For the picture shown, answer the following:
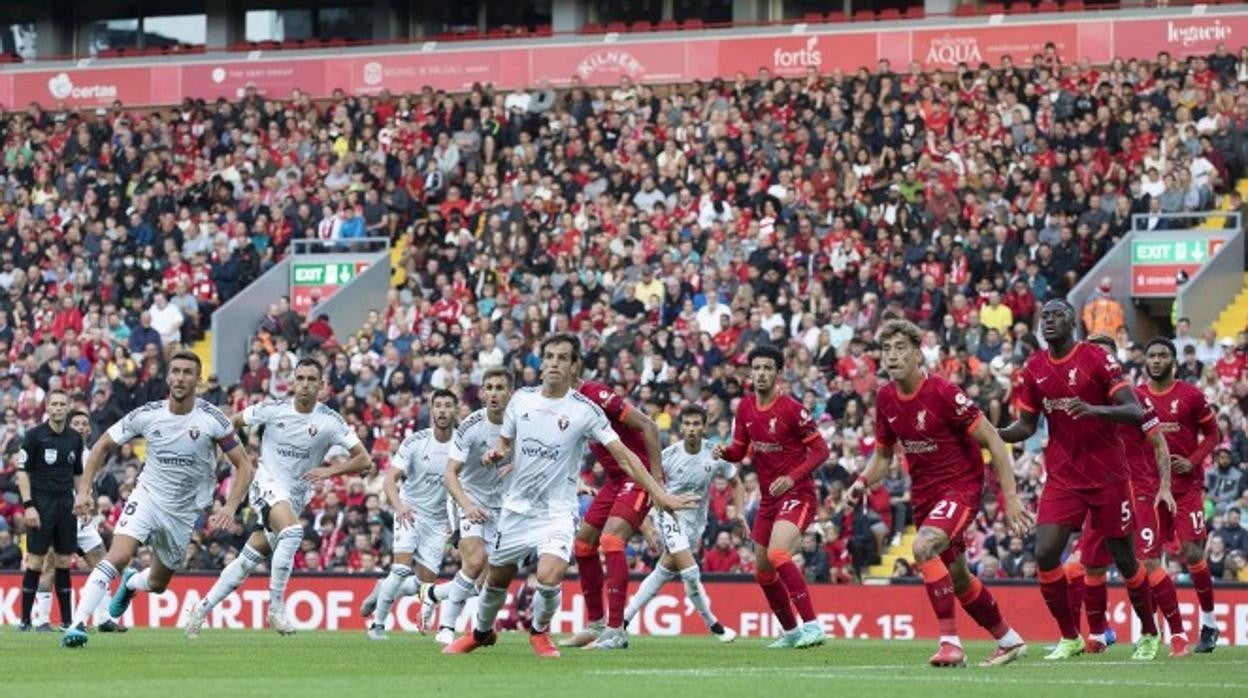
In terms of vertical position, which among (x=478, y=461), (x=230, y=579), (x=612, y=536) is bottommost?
(x=230, y=579)

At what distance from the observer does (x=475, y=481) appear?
2319cm

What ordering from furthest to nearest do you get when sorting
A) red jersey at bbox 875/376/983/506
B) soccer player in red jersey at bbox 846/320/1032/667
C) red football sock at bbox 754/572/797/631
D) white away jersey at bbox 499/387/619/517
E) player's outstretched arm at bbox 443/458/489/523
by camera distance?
red football sock at bbox 754/572/797/631 → white away jersey at bbox 499/387/619/517 → player's outstretched arm at bbox 443/458/489/523 → red jersey at bbox 875/376/983/506 → soccer player in red jersey at bbox 846/320/1032/667

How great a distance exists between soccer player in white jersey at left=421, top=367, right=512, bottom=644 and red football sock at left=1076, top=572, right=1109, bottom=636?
482 centimetres

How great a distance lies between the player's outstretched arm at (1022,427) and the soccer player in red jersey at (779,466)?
256cm

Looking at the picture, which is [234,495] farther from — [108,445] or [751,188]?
[751,188]

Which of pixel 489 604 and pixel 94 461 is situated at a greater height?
pixel 94 461

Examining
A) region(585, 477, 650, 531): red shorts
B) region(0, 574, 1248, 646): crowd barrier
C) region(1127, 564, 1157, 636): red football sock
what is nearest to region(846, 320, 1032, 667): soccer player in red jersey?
region(1127, 564, 1157, 636): red football sock

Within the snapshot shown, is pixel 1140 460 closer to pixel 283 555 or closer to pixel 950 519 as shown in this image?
pixel 950 519

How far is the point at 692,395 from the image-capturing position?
1335 inches

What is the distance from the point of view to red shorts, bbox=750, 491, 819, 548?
21.2 meters

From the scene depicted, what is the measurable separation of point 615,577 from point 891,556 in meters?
9.59

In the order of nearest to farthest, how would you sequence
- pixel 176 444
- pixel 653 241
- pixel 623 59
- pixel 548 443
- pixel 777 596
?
1. pixel 548 443
2. pixel 777 596
3. pixel 176 444
4. pixel 653 241
5. pixel 623 59

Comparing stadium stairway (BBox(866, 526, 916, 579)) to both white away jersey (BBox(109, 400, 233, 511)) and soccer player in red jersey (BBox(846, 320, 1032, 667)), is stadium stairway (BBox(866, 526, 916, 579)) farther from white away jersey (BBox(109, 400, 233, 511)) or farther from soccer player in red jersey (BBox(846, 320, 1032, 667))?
soccer player in red jersey (BBox(846, 320, 1032, 667))

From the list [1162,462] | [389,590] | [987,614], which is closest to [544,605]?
[987,614]
